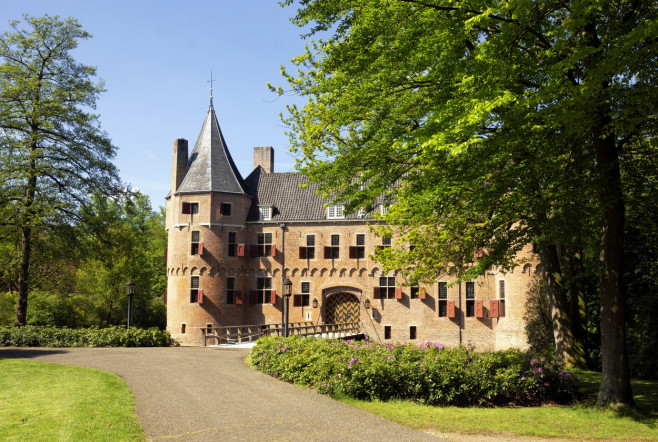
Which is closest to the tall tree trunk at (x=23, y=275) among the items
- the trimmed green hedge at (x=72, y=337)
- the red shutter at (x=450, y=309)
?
the trimmed green hedge at (x=72, y=337)

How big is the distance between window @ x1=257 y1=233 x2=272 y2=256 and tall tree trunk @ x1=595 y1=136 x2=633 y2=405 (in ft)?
74.0

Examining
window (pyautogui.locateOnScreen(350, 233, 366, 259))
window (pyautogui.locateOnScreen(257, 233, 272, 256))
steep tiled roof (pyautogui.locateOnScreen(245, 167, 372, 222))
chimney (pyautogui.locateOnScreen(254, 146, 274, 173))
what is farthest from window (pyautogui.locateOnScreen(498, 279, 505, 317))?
chimney (pyautogui.locateOnScreen(254, 146, 274, 173))

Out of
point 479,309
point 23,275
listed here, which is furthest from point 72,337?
point 479,309

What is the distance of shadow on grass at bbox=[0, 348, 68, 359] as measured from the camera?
16141 millimetres

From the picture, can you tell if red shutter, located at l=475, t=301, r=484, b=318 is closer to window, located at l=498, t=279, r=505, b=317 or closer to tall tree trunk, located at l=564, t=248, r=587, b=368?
window, located at l=498, t=279, r=505, b=317

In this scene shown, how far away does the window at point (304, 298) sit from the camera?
98.2 feet

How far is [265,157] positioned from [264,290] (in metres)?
8.87

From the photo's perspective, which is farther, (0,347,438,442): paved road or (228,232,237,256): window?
(228,232,237,256): window

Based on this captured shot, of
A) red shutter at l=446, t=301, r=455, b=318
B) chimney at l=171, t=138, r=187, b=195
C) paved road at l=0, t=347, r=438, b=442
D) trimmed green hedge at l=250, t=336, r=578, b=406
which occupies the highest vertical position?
chimney at l=171, t=138, r=187, b=195

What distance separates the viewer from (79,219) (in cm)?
2294

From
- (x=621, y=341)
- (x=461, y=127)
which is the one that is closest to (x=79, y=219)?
(x=461, y=127)

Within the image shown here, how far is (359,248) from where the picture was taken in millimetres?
29828

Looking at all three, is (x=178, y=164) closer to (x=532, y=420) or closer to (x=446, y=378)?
(x=446, y=378)

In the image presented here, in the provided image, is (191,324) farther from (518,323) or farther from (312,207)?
(518,323)
